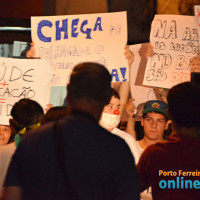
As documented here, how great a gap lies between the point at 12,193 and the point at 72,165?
27cm

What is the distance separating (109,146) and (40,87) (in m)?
3.02

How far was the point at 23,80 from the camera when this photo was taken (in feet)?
16.2

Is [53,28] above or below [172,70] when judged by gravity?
above

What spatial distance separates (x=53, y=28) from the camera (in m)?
4.96

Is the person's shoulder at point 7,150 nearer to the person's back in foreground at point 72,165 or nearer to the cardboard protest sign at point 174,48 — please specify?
the person's back in foreground at point 72,165

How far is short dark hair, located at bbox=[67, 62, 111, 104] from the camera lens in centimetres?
203

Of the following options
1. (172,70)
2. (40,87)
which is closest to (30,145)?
(40,87)

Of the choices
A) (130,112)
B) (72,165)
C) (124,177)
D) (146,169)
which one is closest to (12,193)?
(72,165)

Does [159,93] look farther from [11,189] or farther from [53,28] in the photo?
[11,189]

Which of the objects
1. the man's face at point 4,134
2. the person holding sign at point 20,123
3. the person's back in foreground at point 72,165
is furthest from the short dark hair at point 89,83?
the man's face at point 4,134

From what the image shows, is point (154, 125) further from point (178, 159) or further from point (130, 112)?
point (178, 159)

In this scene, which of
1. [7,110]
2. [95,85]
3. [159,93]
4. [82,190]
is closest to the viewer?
[82,190]

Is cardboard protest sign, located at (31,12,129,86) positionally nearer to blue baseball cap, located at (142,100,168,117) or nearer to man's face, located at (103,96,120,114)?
man's face, located at (103,96,120,114)

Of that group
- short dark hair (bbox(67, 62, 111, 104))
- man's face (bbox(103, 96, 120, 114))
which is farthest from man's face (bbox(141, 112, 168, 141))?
short dark hair (bbox(67, 62, 111, 104))
